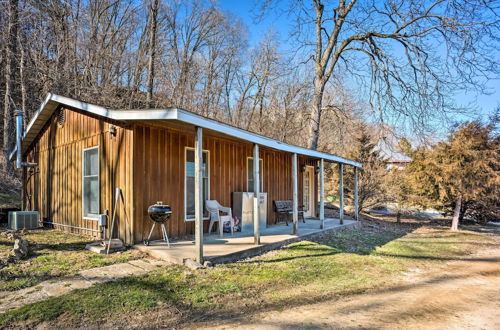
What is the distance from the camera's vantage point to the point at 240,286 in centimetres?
431

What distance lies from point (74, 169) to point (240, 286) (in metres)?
5.48

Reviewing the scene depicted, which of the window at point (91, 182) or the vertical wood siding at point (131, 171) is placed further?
the window at point (91, 182)

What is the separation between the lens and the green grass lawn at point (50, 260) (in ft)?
14.0

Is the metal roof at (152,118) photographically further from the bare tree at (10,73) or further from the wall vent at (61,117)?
the bare tree at (10,73)

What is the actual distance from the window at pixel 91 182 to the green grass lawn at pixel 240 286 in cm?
311

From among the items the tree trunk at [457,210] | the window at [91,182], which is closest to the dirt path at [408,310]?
the window at [91,182]

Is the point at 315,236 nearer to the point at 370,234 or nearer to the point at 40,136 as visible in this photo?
the point at 370,234

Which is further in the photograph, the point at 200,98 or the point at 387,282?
the point at 200,98

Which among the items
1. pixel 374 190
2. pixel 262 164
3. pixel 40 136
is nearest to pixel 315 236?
pixel 262 164

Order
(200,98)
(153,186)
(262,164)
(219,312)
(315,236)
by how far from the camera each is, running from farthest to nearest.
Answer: (200,98) < (262,164) < (315,236) < (153,186) < (219,312)

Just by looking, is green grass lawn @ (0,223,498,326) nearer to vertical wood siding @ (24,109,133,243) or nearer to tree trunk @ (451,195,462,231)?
vertical wood siding @ (24,109,133,243)

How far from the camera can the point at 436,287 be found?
190 inches

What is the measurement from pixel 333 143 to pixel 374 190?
21.5 feet

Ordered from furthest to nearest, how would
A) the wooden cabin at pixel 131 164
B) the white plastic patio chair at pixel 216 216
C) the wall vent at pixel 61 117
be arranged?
the wall vent at pixel 61 117 < the white plastic patio chair at pixel 216 216 < the wooden cabin at pixel 131 164
